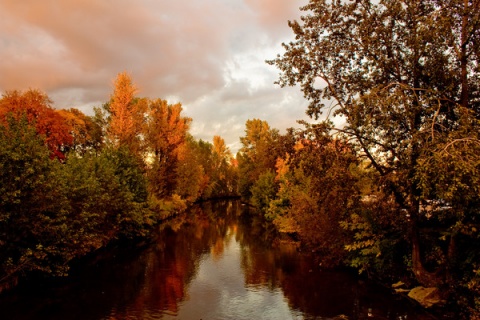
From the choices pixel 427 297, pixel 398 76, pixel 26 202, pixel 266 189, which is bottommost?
pixel 427 297

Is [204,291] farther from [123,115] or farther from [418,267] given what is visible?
[123,115]

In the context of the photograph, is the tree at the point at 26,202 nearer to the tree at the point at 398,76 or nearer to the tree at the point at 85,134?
the tree at the point at 398,76

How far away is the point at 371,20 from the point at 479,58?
4813mm

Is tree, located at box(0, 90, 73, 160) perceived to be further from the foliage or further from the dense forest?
the foliage

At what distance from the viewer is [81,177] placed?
2258 cm

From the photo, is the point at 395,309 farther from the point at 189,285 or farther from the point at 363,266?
the point at 189,285

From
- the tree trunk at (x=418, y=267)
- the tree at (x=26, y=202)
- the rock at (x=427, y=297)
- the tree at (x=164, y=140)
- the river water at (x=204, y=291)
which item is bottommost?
the river water at (x=204, y=291)

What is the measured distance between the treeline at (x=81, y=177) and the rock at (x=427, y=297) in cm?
1671

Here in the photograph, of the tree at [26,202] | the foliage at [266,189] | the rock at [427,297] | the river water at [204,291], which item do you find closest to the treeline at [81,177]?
the tree at [26,202]

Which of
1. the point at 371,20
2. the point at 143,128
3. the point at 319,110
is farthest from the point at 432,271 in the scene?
the point at 143,128

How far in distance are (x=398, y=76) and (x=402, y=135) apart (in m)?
2.93

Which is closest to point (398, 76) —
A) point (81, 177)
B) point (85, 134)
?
point (81, 177)

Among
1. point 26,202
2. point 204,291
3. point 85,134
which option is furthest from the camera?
point 85,134

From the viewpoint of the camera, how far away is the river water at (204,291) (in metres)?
15.1
